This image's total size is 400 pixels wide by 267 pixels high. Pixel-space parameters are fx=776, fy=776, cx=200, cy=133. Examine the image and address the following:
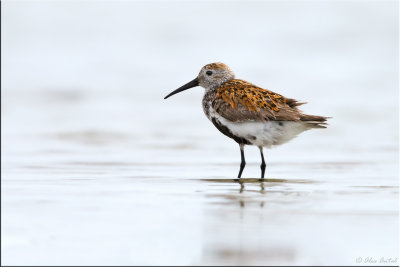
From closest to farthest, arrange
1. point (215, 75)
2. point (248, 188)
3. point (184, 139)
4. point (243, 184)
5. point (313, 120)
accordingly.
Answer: point (248, 188), point (243, 184), point (313, 120), point (215, 75), point (184, 139)

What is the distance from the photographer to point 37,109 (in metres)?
15.7

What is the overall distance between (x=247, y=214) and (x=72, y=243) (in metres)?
Answer: 1.53

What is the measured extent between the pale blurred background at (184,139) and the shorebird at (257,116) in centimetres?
53

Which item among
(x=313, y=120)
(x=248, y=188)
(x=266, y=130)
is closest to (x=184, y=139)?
(x=266, y=130)

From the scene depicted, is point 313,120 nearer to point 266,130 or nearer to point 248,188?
point 266,130

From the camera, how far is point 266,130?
8.64 meters

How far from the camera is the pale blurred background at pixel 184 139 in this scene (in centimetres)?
543

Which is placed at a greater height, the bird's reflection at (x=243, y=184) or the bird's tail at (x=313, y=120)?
the bird's tail at (x=313, y=120)

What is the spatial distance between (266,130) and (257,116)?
0.62ft

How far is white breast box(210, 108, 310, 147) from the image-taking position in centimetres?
858

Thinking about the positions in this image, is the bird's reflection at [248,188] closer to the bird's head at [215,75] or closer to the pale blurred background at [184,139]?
the pale blurred background at [184,139]

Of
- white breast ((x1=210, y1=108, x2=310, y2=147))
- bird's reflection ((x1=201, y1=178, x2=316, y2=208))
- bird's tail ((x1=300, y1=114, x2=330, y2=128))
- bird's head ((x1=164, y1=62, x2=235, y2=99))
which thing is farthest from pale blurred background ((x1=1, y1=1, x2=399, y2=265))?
bird's head ((x1=164, y1=62, x2=235, y2=99))

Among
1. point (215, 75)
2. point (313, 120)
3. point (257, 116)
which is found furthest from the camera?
point (215, 75)

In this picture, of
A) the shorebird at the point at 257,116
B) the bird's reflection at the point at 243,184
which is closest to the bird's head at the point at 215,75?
the shorebird at the point at 257,116
